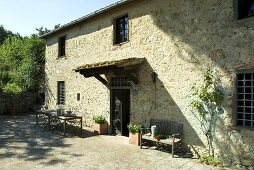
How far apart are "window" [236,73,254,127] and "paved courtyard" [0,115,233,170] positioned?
65.5 inches

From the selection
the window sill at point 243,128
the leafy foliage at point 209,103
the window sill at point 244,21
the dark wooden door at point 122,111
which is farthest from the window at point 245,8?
the dark wooden door at point 122,111

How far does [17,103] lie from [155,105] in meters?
12.5

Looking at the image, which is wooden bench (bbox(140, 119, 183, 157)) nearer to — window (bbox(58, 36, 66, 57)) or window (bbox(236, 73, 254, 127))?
window (bbox(236, 73, 254, 127))

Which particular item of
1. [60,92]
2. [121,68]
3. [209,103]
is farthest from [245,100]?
[60,92]

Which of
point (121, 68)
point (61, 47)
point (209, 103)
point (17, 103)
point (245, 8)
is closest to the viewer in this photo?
point (245, 8)

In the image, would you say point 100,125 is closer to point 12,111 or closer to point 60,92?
point 60,92

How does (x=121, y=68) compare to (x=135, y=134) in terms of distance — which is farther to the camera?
(x=135, y=134)

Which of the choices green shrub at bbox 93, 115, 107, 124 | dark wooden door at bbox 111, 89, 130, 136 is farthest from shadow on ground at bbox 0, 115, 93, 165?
dark wooden door at bbox 111, 89, 130, 136

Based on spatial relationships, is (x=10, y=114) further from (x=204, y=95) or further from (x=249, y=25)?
(x=249, y=25)

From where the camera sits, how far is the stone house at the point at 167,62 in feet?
24.2

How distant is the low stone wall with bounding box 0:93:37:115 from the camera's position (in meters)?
18.2

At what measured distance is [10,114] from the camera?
18078 mm

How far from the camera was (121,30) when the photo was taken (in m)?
11.7

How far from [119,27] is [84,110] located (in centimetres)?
465
